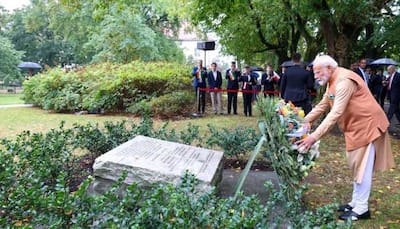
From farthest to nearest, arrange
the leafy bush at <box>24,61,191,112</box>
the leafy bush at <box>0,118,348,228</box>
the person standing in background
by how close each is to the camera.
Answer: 1. the leafy bush at <box>24,61,191,112</box>
2. the person standing in background
3. the leafy bush at <box>0,118,348,228</box>

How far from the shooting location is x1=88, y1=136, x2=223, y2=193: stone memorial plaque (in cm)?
390

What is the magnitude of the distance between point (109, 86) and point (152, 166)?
10.2m

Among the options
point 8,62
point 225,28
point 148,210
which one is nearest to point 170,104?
point 225,28

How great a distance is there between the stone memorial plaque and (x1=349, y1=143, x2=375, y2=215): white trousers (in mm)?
1515

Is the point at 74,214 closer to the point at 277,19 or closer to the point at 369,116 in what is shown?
the point at 369,116

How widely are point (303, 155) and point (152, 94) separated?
10360mm

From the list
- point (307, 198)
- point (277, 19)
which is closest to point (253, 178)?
point (307, 198)

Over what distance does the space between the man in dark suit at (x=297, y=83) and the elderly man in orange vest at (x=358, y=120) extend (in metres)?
4.66

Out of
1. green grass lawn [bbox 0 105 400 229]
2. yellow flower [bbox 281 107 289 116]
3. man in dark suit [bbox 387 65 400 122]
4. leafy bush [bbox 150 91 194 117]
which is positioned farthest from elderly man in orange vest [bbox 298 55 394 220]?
leafy bush [bbox 150 91 194 117]

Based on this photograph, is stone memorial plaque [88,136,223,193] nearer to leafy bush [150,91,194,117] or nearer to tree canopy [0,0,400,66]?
tree canopy [0,0,400,66]

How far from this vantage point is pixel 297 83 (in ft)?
28.7

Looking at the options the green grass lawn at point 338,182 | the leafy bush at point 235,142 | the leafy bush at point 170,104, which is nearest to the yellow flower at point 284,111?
the green grass lawn at point 338,182

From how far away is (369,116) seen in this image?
3926 millimetres

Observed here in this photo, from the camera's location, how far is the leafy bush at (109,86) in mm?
13867
